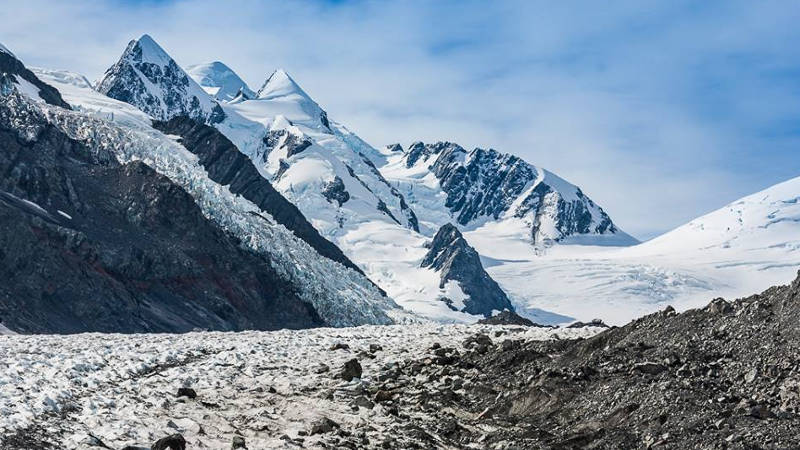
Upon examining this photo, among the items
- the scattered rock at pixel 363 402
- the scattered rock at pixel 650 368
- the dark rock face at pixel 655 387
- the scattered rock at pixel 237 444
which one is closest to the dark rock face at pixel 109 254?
the scattered rock at pixel 363 402

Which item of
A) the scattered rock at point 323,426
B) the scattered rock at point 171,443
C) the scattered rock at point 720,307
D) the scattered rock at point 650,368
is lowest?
the scattered rock at point 323,426

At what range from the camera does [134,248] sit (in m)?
92.4

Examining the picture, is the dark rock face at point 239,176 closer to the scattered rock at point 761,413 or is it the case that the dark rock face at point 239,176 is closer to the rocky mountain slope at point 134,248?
the rocky mountain slope at point 134,248

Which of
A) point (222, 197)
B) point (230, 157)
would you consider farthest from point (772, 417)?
point (230, 157)

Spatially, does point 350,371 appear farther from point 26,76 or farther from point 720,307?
point 26,76

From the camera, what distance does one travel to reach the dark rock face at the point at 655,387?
19.3 meters

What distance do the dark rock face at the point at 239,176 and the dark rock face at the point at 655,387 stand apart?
131 meters

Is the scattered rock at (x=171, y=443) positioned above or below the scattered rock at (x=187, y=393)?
below

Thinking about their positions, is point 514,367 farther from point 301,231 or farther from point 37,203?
point 301,231

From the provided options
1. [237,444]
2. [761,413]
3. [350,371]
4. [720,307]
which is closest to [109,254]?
[350,371]

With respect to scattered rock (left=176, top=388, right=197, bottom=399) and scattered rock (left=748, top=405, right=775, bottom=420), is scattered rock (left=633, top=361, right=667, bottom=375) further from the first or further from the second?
scattered rock (left=176, top=388, right=197, bottom=399)

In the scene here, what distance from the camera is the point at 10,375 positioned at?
A: 2088 cm

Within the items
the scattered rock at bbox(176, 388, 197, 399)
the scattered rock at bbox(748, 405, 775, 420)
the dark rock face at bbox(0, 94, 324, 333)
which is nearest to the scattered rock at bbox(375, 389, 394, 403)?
the scattered rock at bbox(176, 388, 197, 399)

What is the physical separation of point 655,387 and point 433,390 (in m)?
6.01
